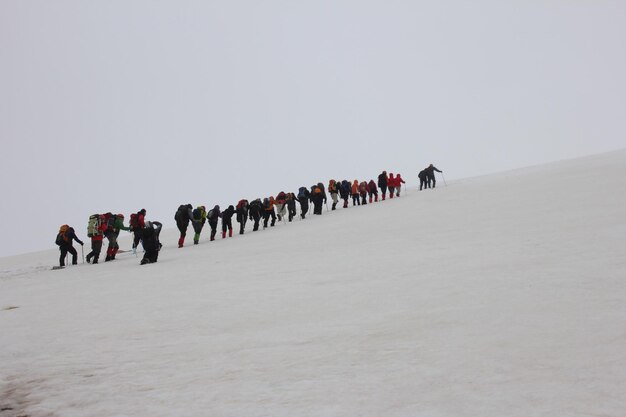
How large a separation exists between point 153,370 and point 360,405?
A: 98.3 inches

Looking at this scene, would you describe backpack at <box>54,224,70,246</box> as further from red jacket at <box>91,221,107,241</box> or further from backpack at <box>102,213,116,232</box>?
backpack at <box>102,213,116,232</box>

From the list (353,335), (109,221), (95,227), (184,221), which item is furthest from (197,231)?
(353,335)

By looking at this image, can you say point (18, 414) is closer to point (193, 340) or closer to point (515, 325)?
point (193, 340)

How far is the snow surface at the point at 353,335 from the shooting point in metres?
4.27

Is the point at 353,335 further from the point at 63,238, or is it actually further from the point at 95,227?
the point at 63,238

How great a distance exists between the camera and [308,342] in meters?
5.94

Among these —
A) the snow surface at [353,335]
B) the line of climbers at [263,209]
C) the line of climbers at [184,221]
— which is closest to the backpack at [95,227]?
the line of climbers at [184,221]

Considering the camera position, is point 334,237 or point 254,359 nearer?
point 254,359

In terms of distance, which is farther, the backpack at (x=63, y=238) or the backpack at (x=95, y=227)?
the backpack at (x=95, y=227)

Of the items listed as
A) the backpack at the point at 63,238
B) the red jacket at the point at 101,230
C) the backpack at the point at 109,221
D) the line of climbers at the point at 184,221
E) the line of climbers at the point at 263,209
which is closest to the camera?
the line of climbers at the point at 184,221

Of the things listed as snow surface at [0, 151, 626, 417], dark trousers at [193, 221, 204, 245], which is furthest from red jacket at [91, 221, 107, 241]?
snow surface at [0, 151, 626, 417]

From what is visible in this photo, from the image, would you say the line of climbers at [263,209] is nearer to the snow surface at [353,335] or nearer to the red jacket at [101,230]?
the red jacket at [101,230]

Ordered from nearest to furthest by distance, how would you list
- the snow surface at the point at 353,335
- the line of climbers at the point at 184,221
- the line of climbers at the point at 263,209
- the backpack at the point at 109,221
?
the snow surface at the point at 353,335 → the line of climbers at the point at 184,221 → the backpack at the point at 109,221 → the line of climbers at the point at 263,209

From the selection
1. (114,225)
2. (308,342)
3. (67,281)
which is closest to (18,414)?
(308,342)
